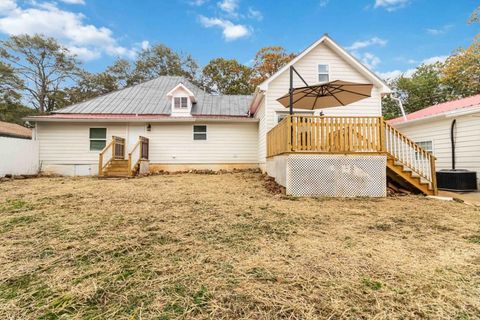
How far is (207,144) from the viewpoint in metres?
12.2

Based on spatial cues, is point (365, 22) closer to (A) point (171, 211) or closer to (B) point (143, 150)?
(B) point (143, 150)

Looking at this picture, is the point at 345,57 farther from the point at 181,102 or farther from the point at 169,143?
the point at 169,143

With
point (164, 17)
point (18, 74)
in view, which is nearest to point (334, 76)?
point (164, 17)

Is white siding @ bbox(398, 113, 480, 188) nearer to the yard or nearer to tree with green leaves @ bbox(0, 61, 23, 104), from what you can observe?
the yard

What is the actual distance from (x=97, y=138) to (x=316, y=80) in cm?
1137

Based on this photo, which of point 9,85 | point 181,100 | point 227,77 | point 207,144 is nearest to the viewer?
point 207,144

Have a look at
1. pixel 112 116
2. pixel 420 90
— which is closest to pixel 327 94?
pixel 112 116

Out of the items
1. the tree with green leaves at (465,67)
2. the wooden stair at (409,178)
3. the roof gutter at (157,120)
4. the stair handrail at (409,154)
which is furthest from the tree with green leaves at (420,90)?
the wooden stair at (409,178)

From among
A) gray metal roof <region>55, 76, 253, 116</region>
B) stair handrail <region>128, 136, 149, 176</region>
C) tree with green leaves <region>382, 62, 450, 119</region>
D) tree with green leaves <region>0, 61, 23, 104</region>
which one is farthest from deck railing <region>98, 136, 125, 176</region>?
tree with green leaves <region>382, 62, 450, 119</region>

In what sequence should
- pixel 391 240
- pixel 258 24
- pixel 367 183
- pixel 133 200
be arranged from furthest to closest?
pixel 258 24
pixel 367 183
pixel 133 200
pixel 391 240

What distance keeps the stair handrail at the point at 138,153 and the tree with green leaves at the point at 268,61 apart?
15.4m

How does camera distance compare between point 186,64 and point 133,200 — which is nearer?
point 133,200

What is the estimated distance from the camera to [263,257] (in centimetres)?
247

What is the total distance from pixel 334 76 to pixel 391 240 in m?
8.85
